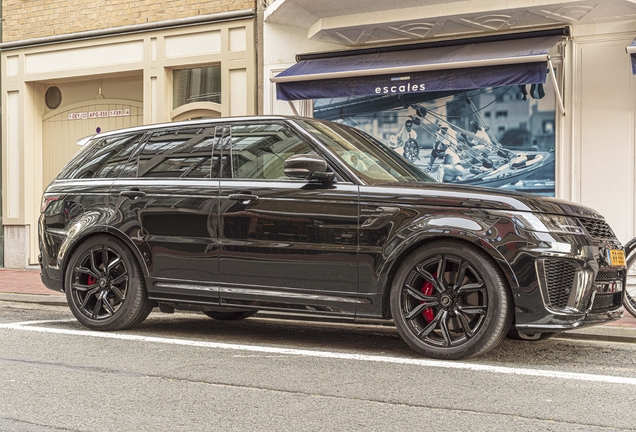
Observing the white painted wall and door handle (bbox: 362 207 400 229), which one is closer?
door handle (bbox: 362 207 400 229)

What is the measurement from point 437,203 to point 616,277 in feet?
4.61

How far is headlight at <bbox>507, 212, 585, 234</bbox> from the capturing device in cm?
551

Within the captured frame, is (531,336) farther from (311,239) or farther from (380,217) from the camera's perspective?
(311,239)

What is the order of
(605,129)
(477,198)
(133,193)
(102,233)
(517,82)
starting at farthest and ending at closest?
(605,129), (517,82), (102,233), (133,193), (477,198)

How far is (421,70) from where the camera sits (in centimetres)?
1120

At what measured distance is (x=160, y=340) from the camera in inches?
269

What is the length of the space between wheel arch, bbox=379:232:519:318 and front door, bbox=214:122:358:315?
0.72ft

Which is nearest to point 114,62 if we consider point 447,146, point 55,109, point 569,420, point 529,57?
point 55,109

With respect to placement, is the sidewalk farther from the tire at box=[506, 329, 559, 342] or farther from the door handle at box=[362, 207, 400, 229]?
the door handle at box=[362, 207, 400, 229]

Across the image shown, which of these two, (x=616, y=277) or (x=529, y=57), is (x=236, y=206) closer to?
(x=616, y=277)

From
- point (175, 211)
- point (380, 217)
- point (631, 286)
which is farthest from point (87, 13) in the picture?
point (380, 217)

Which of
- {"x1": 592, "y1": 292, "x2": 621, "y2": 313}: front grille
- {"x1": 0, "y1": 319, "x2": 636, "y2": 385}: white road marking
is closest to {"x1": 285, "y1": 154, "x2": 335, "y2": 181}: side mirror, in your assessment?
{"x1": 0, "y1": 319, "x2": 636, "y2": 385}: white road marking

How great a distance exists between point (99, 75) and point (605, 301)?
11.8 metres

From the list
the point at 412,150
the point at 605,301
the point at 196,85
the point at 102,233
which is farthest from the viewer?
the point at 196,85
